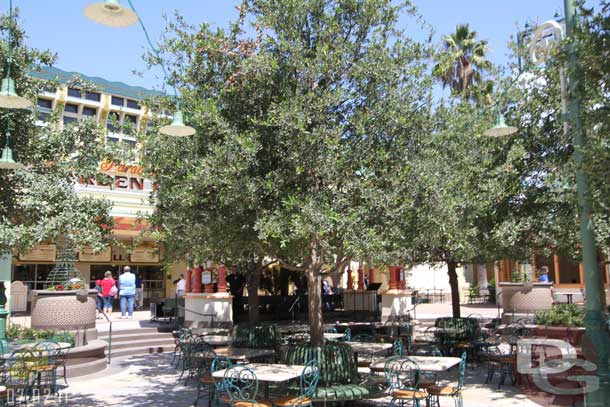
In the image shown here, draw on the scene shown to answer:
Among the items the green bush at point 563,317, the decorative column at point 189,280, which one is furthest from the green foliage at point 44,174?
the decorative column at point 189,280

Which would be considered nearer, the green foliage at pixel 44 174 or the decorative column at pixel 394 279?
the green foliage at pixel 44 174

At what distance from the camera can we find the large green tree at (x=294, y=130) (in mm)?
7195

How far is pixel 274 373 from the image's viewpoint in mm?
7691

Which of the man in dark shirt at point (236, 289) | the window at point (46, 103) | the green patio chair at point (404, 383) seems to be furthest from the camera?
the window at point (46, 103)

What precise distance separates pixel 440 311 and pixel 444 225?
2093 cm

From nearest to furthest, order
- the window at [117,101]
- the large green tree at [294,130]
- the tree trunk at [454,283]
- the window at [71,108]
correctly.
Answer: the large green tree at [294,130]
the tree trunk at [454,283]
the window at [71,108]
the window at [117,101]

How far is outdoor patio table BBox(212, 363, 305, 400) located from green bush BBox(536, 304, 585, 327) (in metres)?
5.21

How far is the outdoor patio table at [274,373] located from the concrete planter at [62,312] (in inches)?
238

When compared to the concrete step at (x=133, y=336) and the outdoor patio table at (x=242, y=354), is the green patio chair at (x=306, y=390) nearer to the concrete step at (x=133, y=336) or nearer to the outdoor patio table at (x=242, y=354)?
the outdoor patio table at (x=242, y=354)

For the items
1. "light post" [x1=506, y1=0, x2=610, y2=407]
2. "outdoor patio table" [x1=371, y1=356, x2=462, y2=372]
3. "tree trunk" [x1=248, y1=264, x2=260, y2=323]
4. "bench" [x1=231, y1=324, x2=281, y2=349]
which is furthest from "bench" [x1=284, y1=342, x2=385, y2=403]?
"tree trunk" [x1=248, y1=264, x2=260, y2=323]

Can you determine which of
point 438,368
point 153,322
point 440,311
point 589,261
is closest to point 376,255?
point 438,368

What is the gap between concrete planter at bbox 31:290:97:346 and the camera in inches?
493

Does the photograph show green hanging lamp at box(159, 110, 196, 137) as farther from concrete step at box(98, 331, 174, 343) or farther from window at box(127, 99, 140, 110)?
window at box(127, 99, 140, 110)

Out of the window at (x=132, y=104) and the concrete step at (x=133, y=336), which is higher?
the window at (x=132, y=104)
